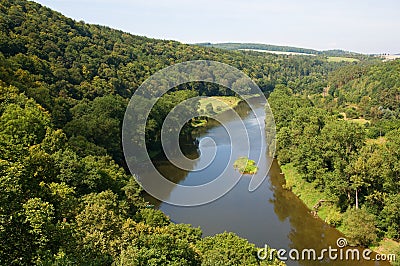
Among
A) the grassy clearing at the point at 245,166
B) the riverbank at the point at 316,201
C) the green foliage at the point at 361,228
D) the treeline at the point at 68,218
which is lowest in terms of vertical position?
the treeline at the point at 68,218

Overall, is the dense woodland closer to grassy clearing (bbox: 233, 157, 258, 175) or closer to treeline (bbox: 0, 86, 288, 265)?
treeline (bbox: 0, 86, 288, 265)

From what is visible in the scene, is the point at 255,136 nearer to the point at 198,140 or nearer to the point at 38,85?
the point at 198,140

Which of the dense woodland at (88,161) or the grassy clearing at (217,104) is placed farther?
the grassy clearing at (217,104)

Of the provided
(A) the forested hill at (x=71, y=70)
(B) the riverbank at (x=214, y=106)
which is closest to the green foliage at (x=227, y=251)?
(A) the forested hill at (x=71, y=70)

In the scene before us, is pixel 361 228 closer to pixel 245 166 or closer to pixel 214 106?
pixel 245 166

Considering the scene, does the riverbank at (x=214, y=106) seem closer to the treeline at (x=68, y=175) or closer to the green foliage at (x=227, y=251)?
the treeline at (x=68, y=175)
